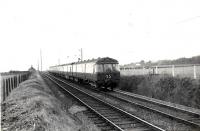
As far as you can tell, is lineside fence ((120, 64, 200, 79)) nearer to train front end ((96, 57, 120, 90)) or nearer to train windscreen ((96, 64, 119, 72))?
train windscreen ((96, 64, 119, 72))

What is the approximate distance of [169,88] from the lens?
17.2m

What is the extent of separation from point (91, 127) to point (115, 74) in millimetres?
14084

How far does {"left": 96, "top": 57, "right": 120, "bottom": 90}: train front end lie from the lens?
75.2ft

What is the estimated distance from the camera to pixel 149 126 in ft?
30.9

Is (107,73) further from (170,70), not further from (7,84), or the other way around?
(7,84)

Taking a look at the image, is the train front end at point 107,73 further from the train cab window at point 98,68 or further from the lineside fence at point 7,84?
the lineside fence at point 7,84

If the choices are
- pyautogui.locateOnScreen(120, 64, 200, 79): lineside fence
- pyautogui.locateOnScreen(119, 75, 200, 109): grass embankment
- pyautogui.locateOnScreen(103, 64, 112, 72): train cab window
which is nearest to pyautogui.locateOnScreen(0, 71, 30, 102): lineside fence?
pyautogui.locateOnScreen(103, 64, 112, 72): train cab window

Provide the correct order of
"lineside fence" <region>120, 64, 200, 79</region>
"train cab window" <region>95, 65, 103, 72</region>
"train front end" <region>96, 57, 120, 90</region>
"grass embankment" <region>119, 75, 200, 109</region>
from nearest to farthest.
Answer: "grass embankment" <region>119, 75, 200, 109</region>
"lineside fence" <region>120, 64, 200, 79</region>
"train front end" <region>96, 57, 120, 90</region>
"train cab window" <region>95, 65, 103, 72</region>

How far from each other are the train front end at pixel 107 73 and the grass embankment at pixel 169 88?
1679 mm

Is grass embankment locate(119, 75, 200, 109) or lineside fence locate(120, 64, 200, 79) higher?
lineside fence locate(120, 64, 200, 79)

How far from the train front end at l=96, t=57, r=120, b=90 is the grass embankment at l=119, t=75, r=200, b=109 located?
1679 mm

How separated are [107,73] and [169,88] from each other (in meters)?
7.40

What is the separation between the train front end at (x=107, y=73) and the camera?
902 inches

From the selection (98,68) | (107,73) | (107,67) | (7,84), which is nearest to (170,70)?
(107,73)
